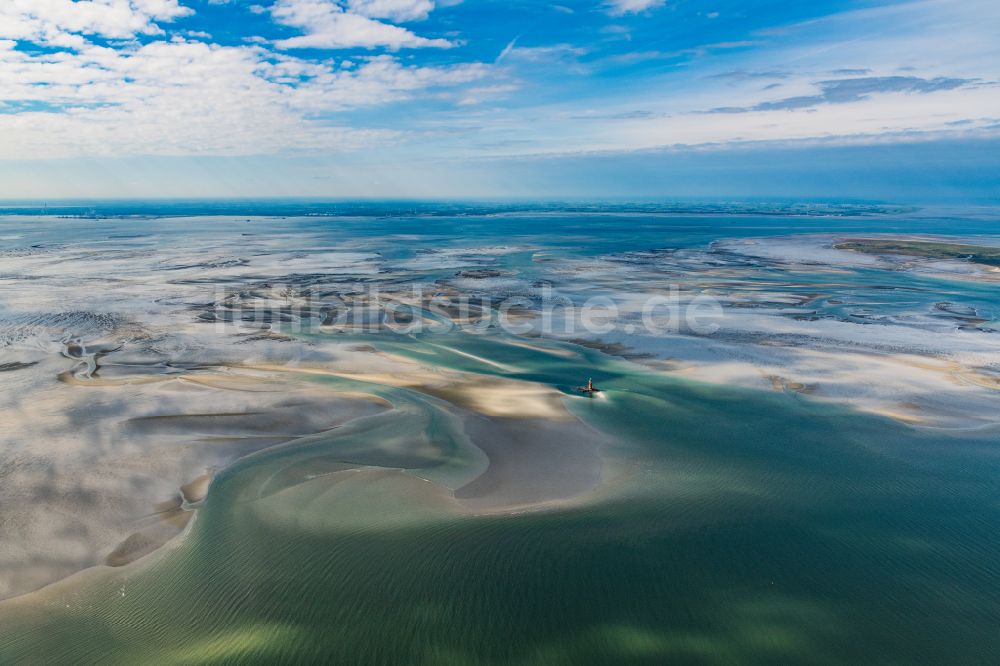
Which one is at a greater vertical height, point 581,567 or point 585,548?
point 585,548

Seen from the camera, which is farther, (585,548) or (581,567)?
(585,548)

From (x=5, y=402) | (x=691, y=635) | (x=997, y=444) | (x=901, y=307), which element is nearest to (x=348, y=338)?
(x=5, y=402)

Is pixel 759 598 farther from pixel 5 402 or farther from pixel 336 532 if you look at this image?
Answer: pixel 5 402
